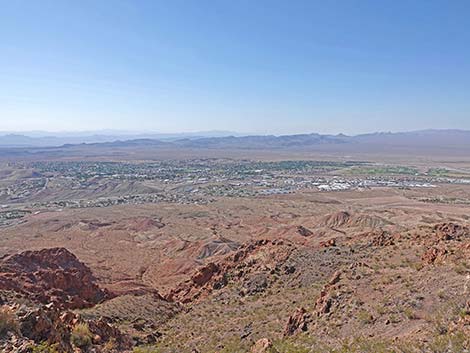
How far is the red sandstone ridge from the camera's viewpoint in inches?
1006

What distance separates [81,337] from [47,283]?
16911mm

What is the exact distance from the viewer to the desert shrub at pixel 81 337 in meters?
13.5

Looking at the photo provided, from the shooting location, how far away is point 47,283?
28859 millimetres

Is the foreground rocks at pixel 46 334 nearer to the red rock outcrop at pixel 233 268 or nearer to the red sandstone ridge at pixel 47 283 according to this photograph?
the red sandstone ridge at pixel 47 283

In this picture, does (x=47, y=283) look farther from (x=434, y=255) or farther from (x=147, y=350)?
(x=434, y=255)

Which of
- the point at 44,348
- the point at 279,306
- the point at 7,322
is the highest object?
the point at 7,322

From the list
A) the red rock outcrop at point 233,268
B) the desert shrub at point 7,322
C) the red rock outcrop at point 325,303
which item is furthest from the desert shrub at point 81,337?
the red rock outcrop at point 233,268

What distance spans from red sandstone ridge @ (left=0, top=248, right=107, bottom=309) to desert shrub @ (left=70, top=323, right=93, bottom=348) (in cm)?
949

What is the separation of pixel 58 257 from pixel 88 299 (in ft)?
36.4

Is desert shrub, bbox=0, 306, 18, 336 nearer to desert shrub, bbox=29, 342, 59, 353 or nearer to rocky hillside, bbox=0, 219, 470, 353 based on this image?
rocky hillside, bbox=0, 219, 470, 353

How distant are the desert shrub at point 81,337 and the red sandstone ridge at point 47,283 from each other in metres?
9.49

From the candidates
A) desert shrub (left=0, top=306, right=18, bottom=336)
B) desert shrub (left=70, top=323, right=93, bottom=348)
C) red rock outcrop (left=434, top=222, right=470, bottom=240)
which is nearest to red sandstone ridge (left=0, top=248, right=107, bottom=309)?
desert shrub (left=70, top=323, right=93, bottom=348)

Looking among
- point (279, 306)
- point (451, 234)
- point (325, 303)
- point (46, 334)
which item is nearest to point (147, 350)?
point (46, 334)

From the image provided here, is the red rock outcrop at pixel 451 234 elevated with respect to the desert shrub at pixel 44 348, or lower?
lower
